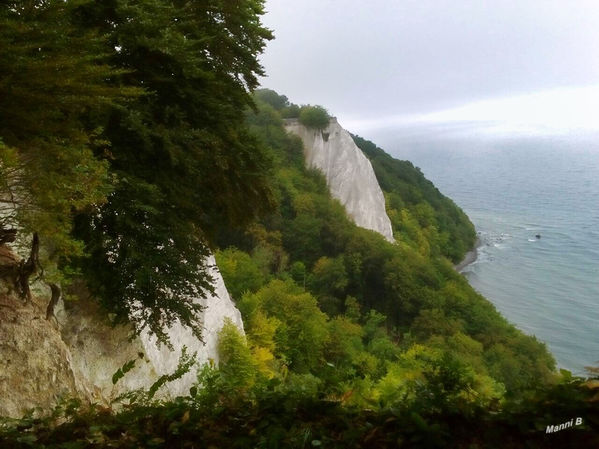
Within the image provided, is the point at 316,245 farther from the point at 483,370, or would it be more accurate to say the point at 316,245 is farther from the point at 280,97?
the point at 280,97

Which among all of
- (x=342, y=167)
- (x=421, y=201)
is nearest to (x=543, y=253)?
(x=421, y=201)

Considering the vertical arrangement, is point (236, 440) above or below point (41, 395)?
above

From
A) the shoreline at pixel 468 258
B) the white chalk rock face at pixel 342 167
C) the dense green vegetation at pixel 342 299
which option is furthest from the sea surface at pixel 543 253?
the white chalk rock face at pixel 342 167

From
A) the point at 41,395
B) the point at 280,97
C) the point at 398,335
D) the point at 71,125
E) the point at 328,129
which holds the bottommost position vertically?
the point at 398,335

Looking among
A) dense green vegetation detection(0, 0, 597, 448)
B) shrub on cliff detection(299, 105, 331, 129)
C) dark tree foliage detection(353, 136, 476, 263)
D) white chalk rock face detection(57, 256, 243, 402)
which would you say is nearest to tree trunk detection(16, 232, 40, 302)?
dense green vegetation detection(0, 0, 597, 448)

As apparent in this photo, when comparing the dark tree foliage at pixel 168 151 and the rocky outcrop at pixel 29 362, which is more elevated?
the dark tree foliage at pixel 168 151

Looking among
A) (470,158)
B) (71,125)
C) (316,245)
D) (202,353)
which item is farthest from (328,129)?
(470,158)

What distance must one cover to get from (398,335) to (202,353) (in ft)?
93.8

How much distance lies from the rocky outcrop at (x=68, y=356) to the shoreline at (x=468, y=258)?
57.4 m

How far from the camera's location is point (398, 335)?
3728 centimetres

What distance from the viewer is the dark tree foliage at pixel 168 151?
20.9 feet

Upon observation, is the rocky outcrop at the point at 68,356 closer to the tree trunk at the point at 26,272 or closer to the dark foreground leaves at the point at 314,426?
the tree trunk at the point at 26,272

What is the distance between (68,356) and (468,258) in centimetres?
6657

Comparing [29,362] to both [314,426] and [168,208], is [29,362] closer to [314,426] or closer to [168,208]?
[168,208]
